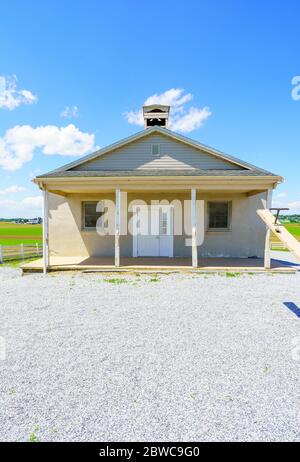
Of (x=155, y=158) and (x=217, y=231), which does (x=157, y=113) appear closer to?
(x=155, y=158)

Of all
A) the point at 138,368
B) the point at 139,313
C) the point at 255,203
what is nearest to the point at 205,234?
the point at 255,203

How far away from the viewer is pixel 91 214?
38.5 feet

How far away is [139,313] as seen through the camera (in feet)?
17.7

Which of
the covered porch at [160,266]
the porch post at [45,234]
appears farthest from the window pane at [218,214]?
the porch post at [45,234]

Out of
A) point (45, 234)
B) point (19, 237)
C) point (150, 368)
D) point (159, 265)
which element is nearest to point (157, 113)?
point (159, 265)

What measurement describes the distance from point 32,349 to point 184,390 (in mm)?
2371

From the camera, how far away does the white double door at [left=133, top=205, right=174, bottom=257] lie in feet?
37.5

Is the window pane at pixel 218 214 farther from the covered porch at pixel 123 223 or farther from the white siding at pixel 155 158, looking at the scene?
the white siding at pixel 155 158

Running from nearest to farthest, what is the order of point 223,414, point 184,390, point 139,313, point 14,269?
point 223,414 → point 184,390 → point 139,313 → point 14,269

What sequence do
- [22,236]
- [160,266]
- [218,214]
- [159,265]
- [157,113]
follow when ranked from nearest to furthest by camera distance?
[160,266], [159,265], [218,214], [157,113], [22,236]

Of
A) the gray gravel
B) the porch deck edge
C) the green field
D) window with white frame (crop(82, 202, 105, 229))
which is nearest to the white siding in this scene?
window with white frame (crop(82, 202, 105, 229))

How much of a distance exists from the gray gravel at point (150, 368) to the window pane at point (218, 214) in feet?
17.7

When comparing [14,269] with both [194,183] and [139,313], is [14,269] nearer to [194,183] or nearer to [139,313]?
[139,313]

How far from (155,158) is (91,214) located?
3770mm
